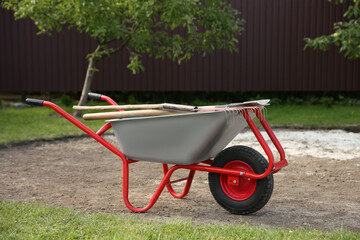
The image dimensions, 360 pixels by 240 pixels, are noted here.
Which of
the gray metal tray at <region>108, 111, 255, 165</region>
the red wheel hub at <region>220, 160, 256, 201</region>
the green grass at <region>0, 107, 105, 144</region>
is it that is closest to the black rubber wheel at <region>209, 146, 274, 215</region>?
the red wheel hub at <region>220, 160, 256, 201</region>

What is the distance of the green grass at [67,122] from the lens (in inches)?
241

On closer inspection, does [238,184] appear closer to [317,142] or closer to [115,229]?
[115,229]

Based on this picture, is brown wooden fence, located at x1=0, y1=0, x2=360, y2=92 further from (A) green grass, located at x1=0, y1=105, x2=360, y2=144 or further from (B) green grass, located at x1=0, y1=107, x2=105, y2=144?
(B) green grass, located at x1=0, y1=107, x2=105, y2=144

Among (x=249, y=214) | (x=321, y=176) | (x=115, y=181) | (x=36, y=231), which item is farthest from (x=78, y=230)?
(x=321, y=176)

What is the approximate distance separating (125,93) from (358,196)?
285 inches

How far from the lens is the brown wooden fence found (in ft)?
31.3

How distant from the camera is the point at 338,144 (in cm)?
545

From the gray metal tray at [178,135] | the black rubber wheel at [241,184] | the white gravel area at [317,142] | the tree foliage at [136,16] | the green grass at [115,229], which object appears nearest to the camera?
the green grass at [115,229]

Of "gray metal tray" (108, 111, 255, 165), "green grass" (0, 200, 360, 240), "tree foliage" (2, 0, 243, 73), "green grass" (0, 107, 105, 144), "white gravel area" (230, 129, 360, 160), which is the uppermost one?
"tree foliage" (2, 0, 243, 73)

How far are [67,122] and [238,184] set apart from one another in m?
4.84

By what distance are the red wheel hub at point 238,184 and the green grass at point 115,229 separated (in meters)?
0.31

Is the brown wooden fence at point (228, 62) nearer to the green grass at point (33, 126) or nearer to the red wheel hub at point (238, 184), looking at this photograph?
the green grass at point (33, 126)

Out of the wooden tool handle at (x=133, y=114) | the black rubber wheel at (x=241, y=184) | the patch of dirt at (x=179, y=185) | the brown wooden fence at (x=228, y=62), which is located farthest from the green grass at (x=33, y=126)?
the black rubber wheel at (x=241, y=184)

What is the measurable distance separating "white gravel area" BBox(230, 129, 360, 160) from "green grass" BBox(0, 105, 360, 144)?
454mm
